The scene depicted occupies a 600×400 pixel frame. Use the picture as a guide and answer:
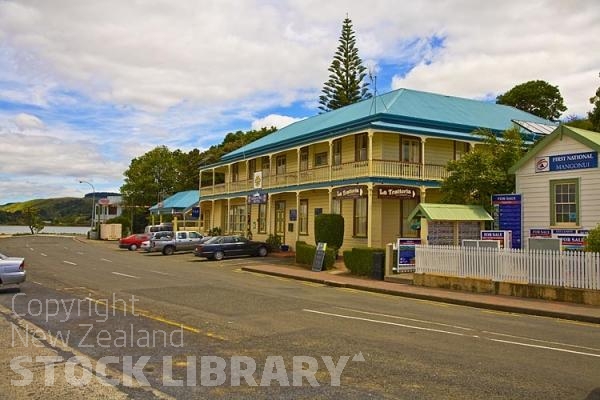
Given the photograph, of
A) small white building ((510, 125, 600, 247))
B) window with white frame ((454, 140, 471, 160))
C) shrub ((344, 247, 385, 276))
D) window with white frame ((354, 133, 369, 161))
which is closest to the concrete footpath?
shrub ((344, 247, 385, 276))

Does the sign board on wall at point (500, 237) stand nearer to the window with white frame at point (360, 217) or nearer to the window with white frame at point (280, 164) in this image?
the window with white frame at point (360, 217)

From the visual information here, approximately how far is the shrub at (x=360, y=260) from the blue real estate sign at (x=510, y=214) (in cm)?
466

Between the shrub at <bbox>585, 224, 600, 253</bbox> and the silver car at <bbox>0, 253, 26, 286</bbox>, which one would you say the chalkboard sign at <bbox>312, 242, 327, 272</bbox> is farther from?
the silver car at <bbox>0, 253, 26, 286</bbox>

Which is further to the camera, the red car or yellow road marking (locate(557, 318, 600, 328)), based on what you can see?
the red car

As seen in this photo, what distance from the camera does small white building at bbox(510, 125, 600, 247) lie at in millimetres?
18109

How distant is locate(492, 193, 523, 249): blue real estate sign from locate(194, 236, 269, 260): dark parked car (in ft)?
51.8

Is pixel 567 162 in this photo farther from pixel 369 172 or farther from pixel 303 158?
pixel 303 158

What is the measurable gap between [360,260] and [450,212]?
4204 millimetres

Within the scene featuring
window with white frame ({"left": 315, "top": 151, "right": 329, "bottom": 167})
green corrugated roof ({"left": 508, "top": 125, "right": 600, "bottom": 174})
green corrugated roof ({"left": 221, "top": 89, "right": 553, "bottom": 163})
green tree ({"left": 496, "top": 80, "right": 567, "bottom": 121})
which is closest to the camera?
green corrugated roof ({"left": 508, "top": 125, "right": 600, "bottom": 174})

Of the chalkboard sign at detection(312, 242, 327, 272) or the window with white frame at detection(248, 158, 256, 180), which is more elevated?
the window with white frame at detection(248, 158, 256, 180)

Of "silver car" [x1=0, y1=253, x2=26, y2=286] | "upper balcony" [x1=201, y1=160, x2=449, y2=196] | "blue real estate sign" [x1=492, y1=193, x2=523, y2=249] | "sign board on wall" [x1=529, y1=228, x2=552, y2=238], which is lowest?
"silver car" [x1=0, y1=253, x2=26, y2=286]

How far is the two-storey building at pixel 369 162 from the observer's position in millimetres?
28297

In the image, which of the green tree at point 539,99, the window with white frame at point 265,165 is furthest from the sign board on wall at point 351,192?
the green tree at point 539,99

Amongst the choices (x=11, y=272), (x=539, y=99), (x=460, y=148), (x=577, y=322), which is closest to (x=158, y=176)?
(x=539, y=99)
